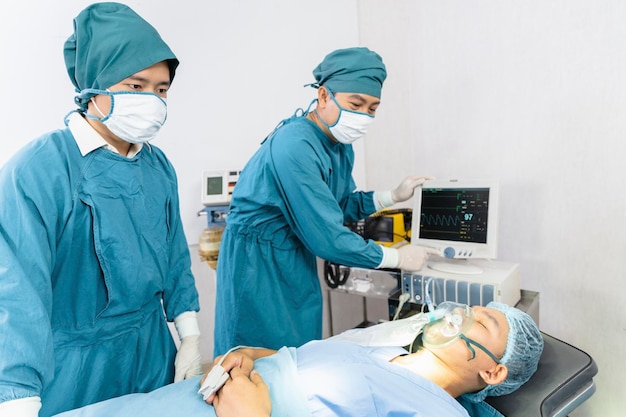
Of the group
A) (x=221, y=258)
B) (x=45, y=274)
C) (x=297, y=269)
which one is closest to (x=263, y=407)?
(x=45, y=274)

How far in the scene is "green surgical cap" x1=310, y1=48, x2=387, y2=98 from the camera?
1469mm

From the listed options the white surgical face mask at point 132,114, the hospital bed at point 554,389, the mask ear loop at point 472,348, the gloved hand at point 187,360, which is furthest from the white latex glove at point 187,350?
the hospital bed at point 554,389

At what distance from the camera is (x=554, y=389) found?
109 cm

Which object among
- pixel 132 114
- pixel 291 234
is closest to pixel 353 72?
pixel 291 234

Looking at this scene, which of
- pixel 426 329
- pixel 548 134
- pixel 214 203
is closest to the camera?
pixel 426 329

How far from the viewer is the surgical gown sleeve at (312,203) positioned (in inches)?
52.8

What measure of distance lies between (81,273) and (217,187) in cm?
131

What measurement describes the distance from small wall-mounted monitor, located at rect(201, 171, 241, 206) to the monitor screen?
105 centimetres

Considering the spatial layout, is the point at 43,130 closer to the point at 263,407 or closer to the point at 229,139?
the point at 229,139

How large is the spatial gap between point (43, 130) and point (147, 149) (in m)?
1.20

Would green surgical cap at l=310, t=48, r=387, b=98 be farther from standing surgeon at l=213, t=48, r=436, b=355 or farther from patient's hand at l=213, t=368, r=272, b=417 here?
patient's hand at l=213, t=368, r=272, b=417

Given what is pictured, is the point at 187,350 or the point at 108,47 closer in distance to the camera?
the point at 108,47

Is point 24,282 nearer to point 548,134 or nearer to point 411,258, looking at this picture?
point 411,258

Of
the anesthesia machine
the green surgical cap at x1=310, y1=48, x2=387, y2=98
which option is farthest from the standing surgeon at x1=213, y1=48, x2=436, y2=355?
the anesthesia machine
